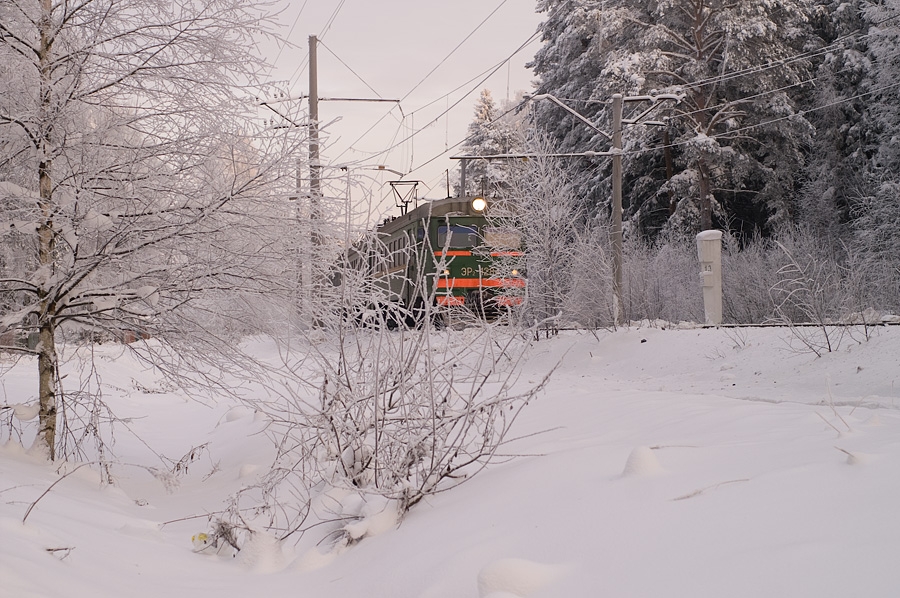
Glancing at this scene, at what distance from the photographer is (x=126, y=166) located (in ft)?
19.8

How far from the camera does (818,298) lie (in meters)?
11.0

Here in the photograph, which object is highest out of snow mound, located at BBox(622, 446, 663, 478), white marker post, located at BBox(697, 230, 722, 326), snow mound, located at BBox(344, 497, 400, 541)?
white marker post, located at BBox(697, 230, 722, 326)

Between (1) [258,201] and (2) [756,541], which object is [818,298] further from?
(2) [756,541]

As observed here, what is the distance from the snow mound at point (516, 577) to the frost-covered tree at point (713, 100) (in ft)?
82.6

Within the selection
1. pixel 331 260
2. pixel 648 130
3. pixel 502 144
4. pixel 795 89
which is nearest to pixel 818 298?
pixel 331 260

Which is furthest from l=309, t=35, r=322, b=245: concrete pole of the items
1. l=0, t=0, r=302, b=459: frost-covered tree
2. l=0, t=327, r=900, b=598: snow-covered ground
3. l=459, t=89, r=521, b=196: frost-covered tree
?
l=459, t=89, r=521, b=196: frost-covered tree

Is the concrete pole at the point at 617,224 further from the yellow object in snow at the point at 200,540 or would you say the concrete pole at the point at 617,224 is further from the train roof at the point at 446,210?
the yellow object in snow at the point at 200,540

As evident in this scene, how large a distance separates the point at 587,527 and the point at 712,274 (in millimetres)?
12022

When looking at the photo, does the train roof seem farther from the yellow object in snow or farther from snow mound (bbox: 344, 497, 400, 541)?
snow mound (bbox: 344, 497, 400, 541)

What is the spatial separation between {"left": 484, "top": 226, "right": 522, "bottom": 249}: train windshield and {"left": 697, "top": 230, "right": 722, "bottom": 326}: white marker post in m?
5.30

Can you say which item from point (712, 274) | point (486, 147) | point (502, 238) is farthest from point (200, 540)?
point (486, 147)

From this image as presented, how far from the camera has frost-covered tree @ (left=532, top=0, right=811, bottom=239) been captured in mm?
27578

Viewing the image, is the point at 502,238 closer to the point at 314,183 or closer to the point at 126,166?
the point at 314,183

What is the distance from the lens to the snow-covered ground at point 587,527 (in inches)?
104
